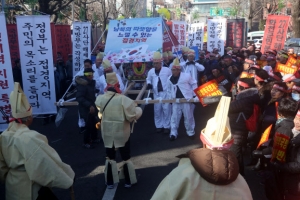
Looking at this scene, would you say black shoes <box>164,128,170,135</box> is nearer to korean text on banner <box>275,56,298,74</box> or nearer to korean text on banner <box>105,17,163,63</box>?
korean text on banner <box>105,17,163,63</box>

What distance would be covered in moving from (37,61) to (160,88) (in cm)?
298

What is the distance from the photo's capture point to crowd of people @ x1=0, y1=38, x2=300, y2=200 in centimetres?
218

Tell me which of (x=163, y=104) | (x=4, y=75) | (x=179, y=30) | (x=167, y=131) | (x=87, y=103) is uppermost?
(x=179, y=30)

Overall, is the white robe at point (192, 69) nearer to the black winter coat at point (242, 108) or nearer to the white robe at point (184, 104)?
the white robe at point (184, 104)

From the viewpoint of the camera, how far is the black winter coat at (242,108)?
496 cm

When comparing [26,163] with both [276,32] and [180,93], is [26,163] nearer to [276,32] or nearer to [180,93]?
[180,93]

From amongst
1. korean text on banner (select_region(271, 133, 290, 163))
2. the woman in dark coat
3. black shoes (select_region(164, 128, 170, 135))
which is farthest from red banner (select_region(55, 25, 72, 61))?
korean text on banner (select_region(271, 133, 290, 163))

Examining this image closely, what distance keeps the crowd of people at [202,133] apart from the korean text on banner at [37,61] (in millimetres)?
1251

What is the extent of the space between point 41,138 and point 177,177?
164cm

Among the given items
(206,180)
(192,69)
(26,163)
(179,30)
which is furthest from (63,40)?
(206,180)

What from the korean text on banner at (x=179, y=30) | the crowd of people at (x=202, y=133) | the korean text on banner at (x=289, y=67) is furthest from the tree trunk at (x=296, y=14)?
the korean text on banner at (x=289, y=67)

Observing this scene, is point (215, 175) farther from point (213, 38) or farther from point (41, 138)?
point (213, 38)

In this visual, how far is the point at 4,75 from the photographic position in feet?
22.9

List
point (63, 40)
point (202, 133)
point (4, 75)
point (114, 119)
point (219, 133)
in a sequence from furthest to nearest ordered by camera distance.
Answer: point (63, 40), point (4, 75), point (114, 119), point (202, 133), point (219, 133)
